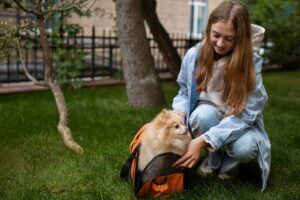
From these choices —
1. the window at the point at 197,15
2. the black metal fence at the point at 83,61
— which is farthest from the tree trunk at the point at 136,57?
the window at the point at 197,15

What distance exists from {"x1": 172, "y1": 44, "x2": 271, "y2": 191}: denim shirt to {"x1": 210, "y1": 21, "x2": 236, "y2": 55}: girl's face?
8.8 inches

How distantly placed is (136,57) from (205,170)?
269 cm

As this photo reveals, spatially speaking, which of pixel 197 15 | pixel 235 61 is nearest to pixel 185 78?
pixel 235 61

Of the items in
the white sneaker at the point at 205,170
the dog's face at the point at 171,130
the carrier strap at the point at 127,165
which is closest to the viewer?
the dog's face at the point at 171,130

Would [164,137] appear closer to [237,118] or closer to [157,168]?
[157,168]

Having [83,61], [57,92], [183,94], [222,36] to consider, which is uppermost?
[222,36]

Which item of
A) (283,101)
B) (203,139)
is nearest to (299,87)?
(283,101)

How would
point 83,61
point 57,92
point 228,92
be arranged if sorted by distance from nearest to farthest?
point 228,92, point 57,92, point 83,61

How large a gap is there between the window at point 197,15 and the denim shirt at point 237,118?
1285cm

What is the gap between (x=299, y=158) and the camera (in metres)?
4.27

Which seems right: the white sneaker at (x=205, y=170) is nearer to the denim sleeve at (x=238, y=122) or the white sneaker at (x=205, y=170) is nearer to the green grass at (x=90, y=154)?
the green grass at (x=90, y=154)

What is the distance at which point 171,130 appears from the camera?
309cm

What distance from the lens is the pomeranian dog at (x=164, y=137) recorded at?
10.1 feet

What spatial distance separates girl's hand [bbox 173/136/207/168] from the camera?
311 centimetres
